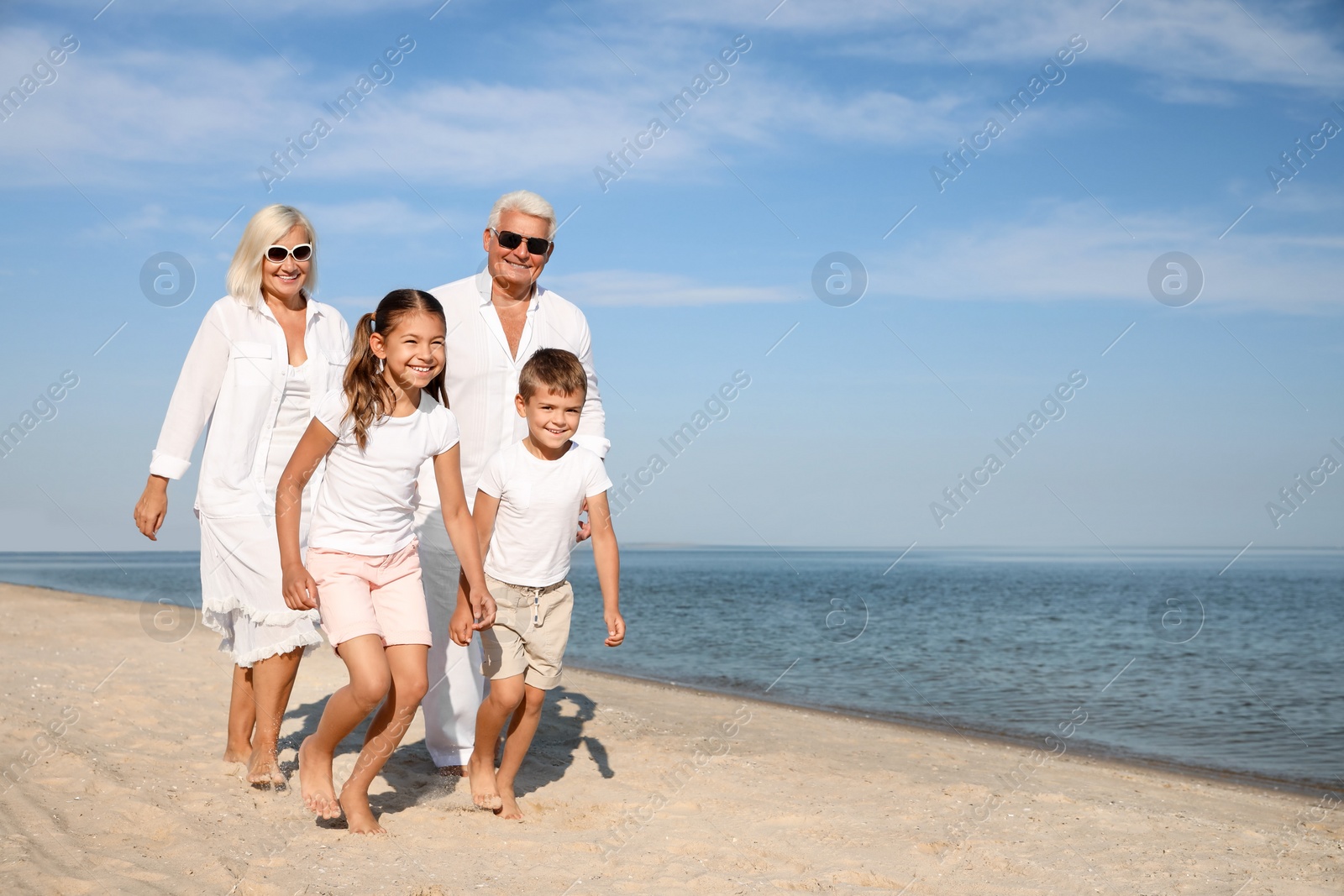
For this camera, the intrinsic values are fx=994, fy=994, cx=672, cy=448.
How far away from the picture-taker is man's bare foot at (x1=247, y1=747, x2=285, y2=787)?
4.18m

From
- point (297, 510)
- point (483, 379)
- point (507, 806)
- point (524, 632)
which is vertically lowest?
point (507, 806)

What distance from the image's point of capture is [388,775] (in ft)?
15.3

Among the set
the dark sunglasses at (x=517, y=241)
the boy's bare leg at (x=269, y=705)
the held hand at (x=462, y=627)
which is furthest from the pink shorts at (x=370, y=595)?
the dark sunglasses at (x=517, y=241)

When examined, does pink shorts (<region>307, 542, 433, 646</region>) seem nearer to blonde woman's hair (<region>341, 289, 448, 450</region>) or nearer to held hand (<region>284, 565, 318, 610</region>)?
held hand (<region>284, 565, 318, 610</region>)

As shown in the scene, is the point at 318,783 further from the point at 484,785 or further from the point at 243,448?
the point at 243,448

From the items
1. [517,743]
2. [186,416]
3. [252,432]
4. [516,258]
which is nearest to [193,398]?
[186,416]

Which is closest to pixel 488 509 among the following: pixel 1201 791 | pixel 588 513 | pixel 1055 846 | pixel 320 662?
pixel 588 513

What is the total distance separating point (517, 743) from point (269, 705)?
42.3 inches

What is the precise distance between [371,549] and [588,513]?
2.94ft

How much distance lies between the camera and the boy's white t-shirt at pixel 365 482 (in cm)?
359

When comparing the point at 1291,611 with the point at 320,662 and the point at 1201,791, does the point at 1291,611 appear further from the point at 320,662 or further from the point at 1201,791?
the point at 320,662

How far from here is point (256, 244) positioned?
4.07 metres

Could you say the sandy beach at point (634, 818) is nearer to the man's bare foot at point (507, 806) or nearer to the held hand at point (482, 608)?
the man's bare foot at point (507, 806)

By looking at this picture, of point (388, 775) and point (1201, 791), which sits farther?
point (1201, 791)
